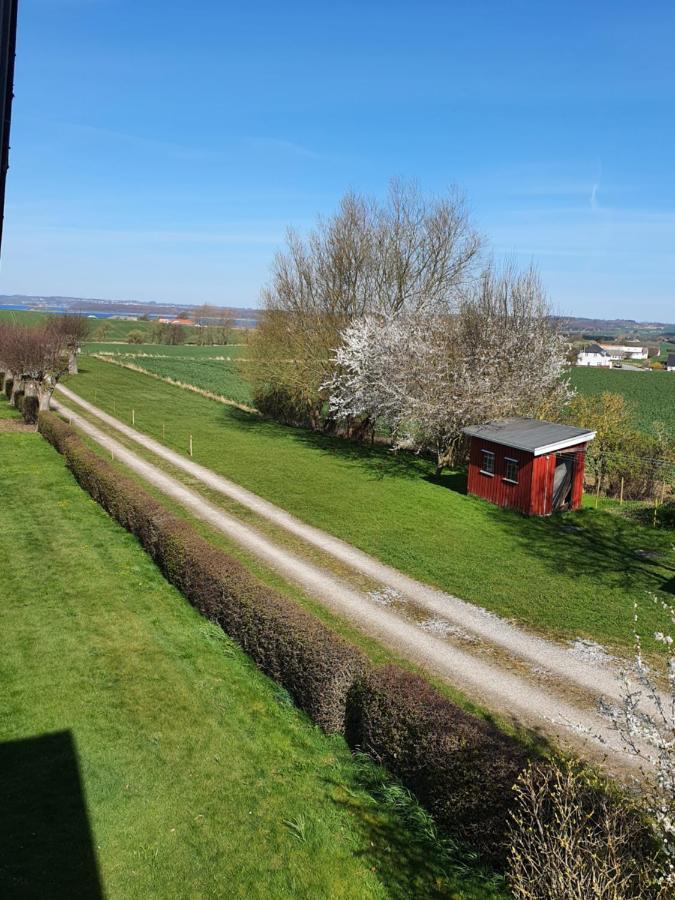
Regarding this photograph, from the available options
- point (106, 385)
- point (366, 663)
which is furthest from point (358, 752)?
point (106, 385)

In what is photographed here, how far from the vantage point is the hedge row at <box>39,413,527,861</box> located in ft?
24.2

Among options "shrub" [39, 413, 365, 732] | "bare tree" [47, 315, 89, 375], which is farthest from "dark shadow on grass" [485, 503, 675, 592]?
"bare tree" [47, 315, 89, 375]

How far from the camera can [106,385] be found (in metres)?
56.6

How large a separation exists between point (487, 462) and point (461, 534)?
519cm

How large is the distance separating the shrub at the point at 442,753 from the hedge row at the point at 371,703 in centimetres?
1

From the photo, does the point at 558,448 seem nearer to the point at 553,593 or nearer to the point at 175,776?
the point at 553,593

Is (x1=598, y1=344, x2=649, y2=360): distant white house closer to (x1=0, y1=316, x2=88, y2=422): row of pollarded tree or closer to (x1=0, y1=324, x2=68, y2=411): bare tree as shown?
(x1=0, y1=316, x2=88, y2=422): row of pollarded tree

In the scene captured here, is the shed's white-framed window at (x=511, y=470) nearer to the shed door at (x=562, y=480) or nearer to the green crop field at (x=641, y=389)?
the shed door at (x=562, y=480)

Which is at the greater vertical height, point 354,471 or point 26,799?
point 354,471

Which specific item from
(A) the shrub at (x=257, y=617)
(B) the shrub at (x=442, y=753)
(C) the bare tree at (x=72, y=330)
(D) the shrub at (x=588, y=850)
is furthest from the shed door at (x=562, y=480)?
(C) the bare tree at (x=72, y=330)

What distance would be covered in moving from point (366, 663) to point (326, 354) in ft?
96.1

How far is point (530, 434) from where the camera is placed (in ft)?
76.7

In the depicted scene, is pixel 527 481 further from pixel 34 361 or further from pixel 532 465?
pixel 34 361

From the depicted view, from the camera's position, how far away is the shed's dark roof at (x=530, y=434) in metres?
21.9
